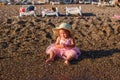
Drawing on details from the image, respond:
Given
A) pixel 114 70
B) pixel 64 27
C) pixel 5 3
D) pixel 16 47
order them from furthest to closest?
pixel 5 3, pixel 16 47, pixel 64 27, pixel 114 70

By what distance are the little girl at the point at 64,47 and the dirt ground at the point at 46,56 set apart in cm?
16

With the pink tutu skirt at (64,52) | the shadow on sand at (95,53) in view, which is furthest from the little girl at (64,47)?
the shadow on sand at (95,53)

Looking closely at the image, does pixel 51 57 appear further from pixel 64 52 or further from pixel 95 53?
pixel 95 53

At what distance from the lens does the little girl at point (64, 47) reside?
8.24 metres

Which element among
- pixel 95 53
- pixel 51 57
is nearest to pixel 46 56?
pixel 51 57

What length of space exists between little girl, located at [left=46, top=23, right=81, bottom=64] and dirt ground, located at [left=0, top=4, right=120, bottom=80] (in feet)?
0.52

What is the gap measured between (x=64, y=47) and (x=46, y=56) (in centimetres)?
54

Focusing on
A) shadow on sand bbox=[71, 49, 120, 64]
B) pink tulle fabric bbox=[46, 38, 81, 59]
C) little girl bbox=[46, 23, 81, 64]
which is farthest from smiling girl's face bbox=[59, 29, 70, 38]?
shadow on sand bbox=[71, 49, 120, 64]

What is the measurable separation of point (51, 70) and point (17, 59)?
1.16 meters

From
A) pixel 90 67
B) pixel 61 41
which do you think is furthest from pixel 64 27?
pixel 90 67

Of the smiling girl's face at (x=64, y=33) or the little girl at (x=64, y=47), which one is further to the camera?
the smiling girl's face at (x=64, y=33)

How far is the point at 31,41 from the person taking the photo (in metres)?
10.2

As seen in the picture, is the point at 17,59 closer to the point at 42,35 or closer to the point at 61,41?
the point at 61,41

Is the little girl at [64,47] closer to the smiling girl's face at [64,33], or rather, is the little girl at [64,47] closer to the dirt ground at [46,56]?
the smiling girl's face at [64,33]
